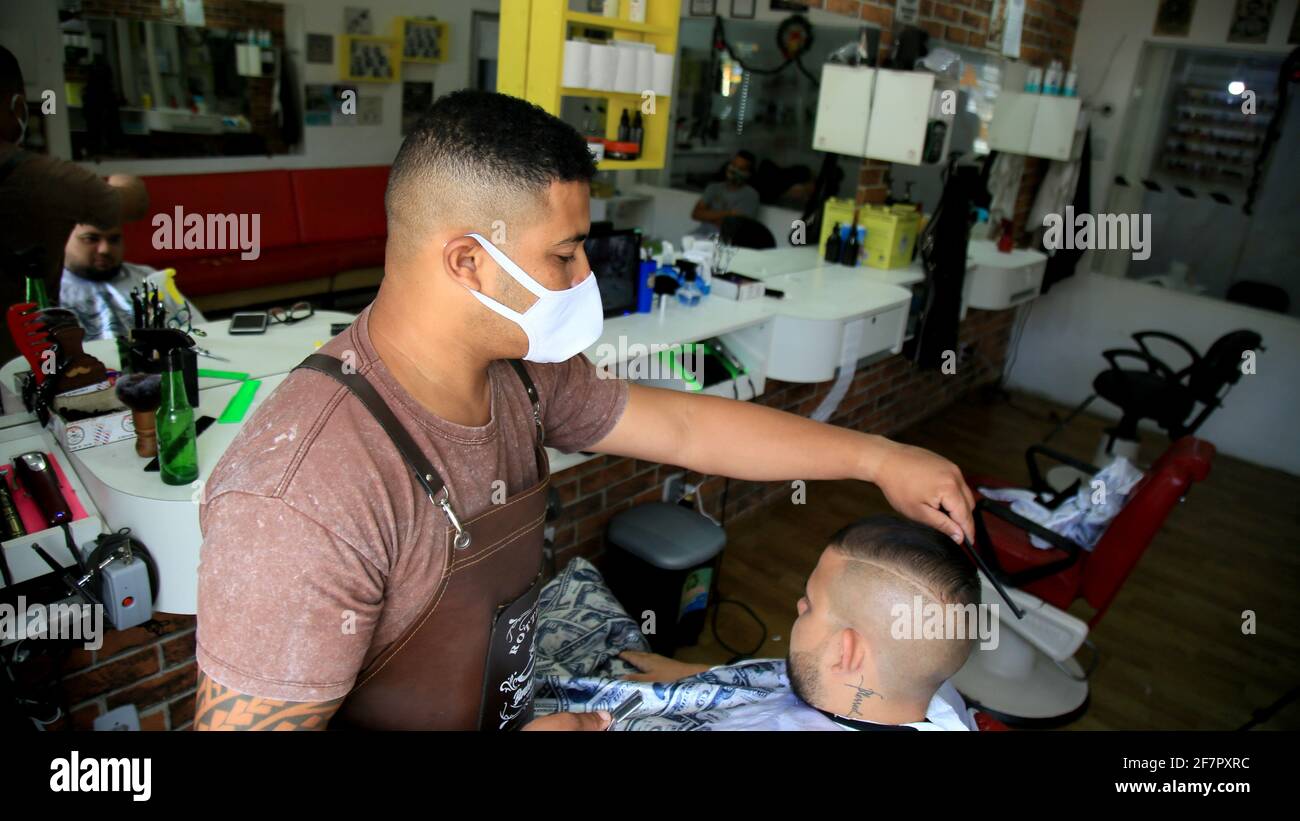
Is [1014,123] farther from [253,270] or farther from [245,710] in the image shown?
[245,710]

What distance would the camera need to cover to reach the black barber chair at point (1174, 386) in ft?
12.7

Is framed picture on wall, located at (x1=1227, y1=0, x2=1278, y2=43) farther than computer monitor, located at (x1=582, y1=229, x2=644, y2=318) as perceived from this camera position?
Yes

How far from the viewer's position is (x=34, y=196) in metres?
1.79

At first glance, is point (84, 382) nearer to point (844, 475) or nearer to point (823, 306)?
point (844, 475)

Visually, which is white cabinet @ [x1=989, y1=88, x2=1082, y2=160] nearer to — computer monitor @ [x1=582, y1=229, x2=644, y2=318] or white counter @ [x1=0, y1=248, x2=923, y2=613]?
white counter @ [x1=0, y1=248, x2=923, y2=613]

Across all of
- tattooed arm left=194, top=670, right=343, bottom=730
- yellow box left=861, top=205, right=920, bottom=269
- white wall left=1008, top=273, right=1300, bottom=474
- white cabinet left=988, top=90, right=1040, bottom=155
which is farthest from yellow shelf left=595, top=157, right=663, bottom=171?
white wall left=1008, top=273, right=1300, bottom=474

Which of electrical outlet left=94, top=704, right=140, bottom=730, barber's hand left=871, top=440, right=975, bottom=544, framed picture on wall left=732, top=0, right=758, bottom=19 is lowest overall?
electrical outlet left=94, top=704, right=140, bottom=730

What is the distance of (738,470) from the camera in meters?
1.41

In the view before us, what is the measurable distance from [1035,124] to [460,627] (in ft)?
15.7

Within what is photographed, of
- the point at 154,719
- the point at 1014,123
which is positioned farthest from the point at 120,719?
the point at 1014,123

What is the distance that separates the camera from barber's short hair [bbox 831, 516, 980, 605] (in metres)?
1.29

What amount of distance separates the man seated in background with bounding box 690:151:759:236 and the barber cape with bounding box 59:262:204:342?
2.06 metres

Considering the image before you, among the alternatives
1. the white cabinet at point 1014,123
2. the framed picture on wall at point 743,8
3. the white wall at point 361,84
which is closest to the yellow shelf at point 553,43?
the framed picture on wall at point 743,8

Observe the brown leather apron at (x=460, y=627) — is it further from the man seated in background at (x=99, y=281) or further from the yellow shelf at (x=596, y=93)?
the yellow shelf at (x=596, y=93)
